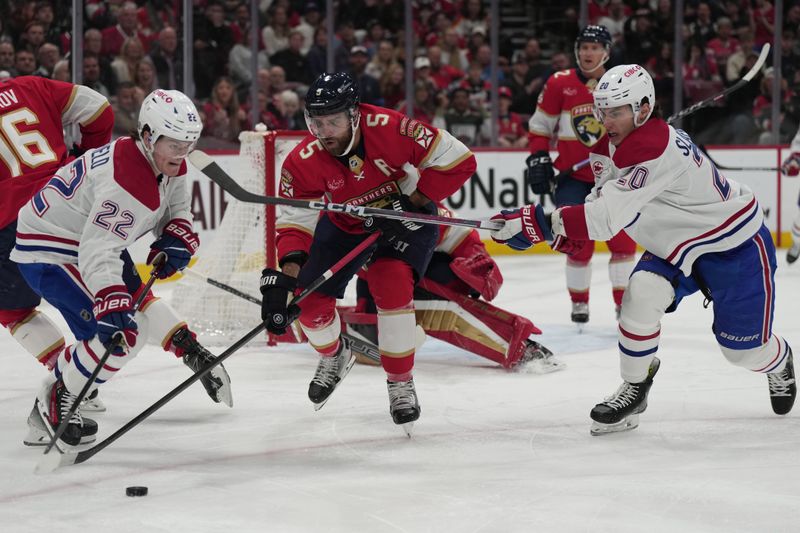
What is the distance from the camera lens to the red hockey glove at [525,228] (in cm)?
305

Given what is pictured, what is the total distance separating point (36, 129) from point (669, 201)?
1.93 metres

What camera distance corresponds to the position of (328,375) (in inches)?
135

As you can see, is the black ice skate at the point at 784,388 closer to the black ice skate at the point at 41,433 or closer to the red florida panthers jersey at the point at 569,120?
the red florida panthers jersey at the point at 569,120

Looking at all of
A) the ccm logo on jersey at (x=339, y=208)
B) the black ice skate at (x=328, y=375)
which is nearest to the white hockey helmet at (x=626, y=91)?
the ccm logo on jersey at (x=339, y=208)

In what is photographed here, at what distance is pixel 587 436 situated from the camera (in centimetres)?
322

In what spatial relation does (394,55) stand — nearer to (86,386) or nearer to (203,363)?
(203,363)

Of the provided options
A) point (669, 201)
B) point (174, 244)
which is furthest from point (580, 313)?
point (174, 244)

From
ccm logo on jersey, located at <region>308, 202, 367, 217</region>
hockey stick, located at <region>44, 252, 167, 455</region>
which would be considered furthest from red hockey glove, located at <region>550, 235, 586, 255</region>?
hockey stick, located at <region>44, 252, 167, 455</region>

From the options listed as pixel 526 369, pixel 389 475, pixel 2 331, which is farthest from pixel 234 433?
pixel 2 331

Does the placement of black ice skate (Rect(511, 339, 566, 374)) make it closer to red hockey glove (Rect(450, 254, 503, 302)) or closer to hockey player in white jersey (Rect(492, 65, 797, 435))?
red hockey glove (Rect(450, 254, 503, 302))

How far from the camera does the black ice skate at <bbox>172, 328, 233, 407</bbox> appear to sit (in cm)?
335

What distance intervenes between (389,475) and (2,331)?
108 inches

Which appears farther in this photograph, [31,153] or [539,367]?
[539,367]

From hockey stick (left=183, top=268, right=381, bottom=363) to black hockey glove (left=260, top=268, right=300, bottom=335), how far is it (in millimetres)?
844
